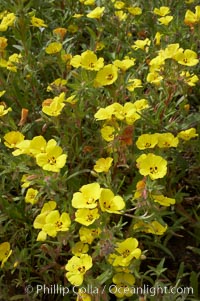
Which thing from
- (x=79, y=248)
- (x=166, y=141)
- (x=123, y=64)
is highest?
(x=123, y=64)

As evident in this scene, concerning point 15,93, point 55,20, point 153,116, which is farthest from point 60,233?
point 55,20

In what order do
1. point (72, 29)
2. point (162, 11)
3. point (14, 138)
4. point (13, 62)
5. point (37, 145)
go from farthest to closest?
1. point (72, 29)
2. point (162, 11)
3. point (13, 62)
4. point (14, 138)
5. point (37, 145)

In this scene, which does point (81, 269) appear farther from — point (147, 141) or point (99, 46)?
point (99, 46)

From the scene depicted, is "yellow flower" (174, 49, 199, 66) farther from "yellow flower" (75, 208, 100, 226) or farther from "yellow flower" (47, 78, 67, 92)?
"yellow flower" (75, 208, 100, 226)

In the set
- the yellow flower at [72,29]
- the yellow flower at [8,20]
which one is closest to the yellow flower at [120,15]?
the yellow flower at [72,29]

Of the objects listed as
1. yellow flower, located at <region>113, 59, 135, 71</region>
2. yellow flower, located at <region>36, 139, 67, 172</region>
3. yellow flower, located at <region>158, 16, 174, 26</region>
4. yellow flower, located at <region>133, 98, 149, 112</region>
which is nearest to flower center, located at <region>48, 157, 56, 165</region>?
yellow flower, located at <region>36, 139, 67, 172</region>

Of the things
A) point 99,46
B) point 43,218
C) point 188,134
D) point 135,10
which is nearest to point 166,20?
point 135,10

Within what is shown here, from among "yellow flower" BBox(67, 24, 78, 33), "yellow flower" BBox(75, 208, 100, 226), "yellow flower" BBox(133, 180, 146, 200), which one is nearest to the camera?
"yellow flower" BBox(75, 208, 100, 226)
